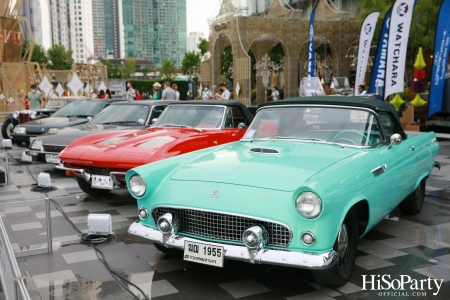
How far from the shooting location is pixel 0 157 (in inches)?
424

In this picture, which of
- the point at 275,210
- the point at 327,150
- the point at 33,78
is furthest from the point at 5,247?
the point at 33,78

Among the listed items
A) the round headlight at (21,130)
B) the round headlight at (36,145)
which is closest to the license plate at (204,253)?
the round headlight at (36,145)

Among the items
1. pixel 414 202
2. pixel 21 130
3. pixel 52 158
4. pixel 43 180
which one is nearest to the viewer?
pixel 414 202

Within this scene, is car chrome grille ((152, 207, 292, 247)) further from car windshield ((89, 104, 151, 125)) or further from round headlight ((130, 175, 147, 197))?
car windshield ((89, 104, 151, 125))

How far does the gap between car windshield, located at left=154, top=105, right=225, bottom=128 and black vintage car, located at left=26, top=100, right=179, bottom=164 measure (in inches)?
34.5

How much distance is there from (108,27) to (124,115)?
18815 cm

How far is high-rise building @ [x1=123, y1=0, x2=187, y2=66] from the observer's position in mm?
185875

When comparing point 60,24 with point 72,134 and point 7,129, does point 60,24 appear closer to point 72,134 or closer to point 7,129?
point 7,129

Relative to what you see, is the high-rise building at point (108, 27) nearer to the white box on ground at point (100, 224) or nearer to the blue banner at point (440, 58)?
the blue banner at point (440, 58)

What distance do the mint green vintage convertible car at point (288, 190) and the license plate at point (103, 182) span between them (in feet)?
5.83

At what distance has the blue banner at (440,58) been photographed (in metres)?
12.1

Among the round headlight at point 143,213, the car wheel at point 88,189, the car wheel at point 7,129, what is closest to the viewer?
the round headlight at point 143,213

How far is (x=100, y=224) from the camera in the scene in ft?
16.4

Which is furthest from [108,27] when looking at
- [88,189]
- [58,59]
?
[88,189]
